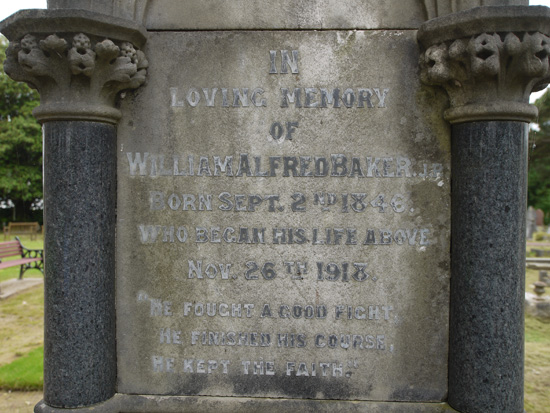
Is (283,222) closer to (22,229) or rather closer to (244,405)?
(244,405)

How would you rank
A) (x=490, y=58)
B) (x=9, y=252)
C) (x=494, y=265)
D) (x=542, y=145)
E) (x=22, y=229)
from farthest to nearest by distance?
(x=542, y=145)
(x=22, y=229)
(x=9, y=252)
(x=494, y=265)
(x=490, y=58)

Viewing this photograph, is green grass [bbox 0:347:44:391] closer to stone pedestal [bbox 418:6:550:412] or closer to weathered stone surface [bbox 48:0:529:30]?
weathered stone surface [bbox 48:0:529:30]

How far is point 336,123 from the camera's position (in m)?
2.59

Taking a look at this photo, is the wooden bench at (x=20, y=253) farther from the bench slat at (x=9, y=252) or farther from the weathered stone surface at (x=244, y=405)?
the weathered stone surface at (x=244, y=405)

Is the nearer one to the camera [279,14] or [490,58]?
[490,58]

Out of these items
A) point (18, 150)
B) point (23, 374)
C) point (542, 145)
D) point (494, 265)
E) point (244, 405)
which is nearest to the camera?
point (494, 265)

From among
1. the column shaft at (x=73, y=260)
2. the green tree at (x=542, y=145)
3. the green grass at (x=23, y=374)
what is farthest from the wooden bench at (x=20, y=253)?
the green tree at (x=542, y=145)

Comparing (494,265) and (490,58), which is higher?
(490,58)

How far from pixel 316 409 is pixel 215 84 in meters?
2.21

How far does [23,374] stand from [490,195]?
483 centimetres

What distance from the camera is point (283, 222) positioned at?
261cm

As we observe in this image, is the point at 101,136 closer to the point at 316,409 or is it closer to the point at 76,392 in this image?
the point at 76,392

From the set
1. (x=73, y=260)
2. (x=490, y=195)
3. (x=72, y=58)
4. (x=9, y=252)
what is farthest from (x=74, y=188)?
(x=9, y=252)

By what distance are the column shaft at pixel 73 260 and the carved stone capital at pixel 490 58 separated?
7.05 feet
